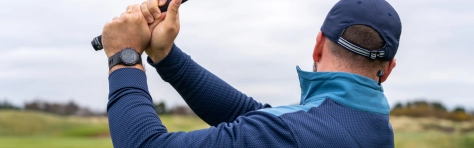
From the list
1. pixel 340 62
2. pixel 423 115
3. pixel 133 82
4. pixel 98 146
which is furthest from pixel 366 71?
pixel 423 115

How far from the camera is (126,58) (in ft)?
9.48

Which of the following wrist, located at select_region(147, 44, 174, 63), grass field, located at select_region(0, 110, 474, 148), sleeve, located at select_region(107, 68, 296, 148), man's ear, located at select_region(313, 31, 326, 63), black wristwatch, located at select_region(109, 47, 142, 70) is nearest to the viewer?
sleeve, located at select_region(107, 68, 296, 148)

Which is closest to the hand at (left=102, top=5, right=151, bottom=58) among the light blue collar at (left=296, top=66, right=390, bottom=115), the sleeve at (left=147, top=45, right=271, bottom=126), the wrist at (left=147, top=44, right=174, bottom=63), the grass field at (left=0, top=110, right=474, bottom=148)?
the wrist at (left=147, top=44, right=174, bottom=63)

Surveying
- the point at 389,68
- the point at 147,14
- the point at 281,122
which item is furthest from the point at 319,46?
the point at 147,14

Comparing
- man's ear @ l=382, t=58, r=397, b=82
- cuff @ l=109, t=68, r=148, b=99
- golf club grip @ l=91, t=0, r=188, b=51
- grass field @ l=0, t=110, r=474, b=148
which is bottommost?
grass field @ l=0, t=110, r=474, b=148

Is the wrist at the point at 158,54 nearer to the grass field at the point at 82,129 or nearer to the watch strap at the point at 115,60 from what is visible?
the watch strap at the point at 115,60

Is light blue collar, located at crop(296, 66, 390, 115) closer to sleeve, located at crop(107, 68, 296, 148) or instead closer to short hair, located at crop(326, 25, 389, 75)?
short hair, located at crop(326, 25, 389, 75)

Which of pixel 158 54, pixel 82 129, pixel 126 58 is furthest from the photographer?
pixel 82 129

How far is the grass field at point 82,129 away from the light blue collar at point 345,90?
85.3 feet

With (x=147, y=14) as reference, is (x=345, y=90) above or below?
below

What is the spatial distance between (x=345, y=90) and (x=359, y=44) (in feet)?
0.74

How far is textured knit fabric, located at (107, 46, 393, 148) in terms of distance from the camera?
2.75m

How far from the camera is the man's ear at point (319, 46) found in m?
3.24

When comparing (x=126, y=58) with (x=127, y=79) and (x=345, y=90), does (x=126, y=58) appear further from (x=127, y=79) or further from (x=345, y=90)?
(x=345, y=90)
